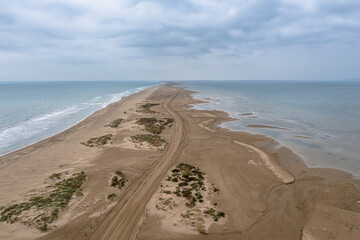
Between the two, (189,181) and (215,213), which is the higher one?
(189,181)

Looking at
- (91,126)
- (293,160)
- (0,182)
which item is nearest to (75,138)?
(91,126)

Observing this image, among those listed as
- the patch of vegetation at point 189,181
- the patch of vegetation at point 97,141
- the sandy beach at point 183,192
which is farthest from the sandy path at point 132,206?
the patch of vegetation at point 97,141

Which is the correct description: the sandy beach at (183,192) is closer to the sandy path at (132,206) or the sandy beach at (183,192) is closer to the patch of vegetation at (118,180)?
the sandy path at (132,206)

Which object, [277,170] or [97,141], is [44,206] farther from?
[277,170]

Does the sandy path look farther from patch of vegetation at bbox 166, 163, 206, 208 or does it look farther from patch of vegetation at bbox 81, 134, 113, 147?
patch of vegetation at bbox 81, 134, 113, 147

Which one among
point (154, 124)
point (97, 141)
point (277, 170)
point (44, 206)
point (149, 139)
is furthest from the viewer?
point (154, 124)

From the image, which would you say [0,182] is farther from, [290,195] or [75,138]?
[290,195]

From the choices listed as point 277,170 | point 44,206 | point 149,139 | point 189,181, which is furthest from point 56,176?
point 277,170
